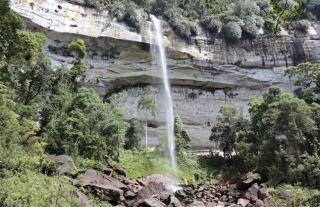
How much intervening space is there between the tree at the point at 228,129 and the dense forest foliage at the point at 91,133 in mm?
67

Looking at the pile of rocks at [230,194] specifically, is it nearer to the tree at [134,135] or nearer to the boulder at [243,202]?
the boulder at [243,202]

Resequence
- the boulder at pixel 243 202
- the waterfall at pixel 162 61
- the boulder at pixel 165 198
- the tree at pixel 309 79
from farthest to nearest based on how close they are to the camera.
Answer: the waterfall at pixel 162 61, the tree at pixel 309 79, the boulder at pixel 243 202, the boulder at pixel 165 198

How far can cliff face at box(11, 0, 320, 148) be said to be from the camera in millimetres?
31094

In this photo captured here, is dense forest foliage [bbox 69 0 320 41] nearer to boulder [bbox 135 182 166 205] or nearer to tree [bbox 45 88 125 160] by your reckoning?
tree [bbox 45 88 125 160]

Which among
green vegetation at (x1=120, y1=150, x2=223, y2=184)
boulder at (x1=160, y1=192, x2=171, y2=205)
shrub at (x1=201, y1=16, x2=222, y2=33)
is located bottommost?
green vegetation at (x1=120, y1=150, x2=223, y2=184)

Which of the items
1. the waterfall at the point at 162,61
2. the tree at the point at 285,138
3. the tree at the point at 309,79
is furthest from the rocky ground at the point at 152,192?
the waterfall at the point at 162,61

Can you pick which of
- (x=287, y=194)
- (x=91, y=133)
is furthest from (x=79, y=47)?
(x=287, y=194)

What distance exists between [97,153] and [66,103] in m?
3.90

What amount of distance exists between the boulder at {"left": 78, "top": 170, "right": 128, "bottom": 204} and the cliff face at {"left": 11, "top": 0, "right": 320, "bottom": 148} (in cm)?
1701

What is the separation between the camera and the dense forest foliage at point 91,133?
11.7 m

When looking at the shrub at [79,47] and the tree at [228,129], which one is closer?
the tree at [228,129]

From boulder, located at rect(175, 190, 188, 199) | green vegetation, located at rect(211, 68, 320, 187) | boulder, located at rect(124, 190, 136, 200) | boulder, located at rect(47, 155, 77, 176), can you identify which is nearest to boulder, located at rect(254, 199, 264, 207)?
boulder, located at rect(175, 190, 188, 199)

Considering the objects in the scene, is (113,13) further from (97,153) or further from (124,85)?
(97,153)

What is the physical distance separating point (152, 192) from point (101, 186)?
2.31 m
